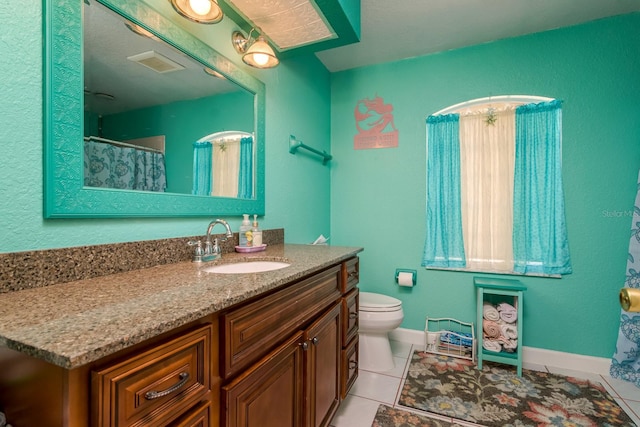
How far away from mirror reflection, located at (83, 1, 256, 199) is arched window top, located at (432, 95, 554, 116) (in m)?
1.73

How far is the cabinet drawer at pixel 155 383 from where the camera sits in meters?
0.49

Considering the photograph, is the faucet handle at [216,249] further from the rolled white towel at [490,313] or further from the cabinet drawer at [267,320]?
the rolled white towel at [490,313]

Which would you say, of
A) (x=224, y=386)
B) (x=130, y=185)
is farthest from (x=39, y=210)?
(x=224, y=386)

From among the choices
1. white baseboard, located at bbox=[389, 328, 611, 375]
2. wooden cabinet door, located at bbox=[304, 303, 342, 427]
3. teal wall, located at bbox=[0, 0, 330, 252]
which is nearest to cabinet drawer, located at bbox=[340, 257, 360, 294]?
wooden cabinet door, located at bbox=[304, 303, 342, 427]

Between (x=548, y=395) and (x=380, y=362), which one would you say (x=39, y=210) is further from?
(x=548, y=395)

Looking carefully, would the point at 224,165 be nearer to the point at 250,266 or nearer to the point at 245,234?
the point at 245,234

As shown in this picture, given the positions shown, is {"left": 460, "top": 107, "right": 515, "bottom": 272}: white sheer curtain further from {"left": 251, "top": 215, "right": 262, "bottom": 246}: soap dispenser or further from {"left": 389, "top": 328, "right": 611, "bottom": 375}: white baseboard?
{"left": 251, "top": 215, "right": 262, "bottom": 246}: soap dispenser

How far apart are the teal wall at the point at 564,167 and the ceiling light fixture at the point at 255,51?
136 cm

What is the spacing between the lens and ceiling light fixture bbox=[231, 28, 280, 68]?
4.78 ft

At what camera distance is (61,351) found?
431mm

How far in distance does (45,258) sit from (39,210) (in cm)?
14

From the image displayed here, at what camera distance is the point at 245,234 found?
1.57m

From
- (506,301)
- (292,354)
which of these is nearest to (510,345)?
(506,301)

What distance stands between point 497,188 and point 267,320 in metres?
2.11
